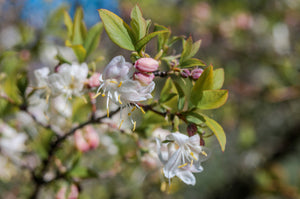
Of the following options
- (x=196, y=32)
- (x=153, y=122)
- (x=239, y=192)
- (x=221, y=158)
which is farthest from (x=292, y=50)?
(x=153, y=122)

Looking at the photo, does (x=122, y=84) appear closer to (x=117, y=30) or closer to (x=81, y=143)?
(x=117, y=30)

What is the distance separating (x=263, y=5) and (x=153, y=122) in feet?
7.66

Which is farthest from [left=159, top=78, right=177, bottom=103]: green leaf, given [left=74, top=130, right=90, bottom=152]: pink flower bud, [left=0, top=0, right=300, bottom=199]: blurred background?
[left=0, top=0, right=300, bottom=199]: blurred background

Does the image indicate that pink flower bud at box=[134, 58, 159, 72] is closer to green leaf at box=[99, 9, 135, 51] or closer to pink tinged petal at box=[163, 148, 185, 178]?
green leaf at box=[99, 9, 135, 51]

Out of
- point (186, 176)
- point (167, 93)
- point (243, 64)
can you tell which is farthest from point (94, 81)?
point (243, 64)

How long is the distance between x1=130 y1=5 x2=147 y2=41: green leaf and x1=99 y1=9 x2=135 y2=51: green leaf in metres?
0.01

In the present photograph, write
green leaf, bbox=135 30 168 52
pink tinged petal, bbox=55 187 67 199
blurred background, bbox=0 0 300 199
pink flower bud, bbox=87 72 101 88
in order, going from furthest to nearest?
1. blurred background, bbox=0 0 300 199
2. pink tinged petal, bbox=55 187 67 199
3. pink flower bud, bbox=87 72 101 88
4. green leaf, bbox=135 30 168 52

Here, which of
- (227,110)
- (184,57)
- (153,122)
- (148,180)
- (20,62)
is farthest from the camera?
(227,110)

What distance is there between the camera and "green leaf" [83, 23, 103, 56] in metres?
0.69

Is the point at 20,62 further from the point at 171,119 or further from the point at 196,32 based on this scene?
the point at 196,32

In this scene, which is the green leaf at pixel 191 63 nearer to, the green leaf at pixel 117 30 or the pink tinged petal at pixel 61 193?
the green leaf at pixel 117 30

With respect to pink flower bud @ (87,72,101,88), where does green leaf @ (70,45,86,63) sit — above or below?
above

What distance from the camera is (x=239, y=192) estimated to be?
2223 mm

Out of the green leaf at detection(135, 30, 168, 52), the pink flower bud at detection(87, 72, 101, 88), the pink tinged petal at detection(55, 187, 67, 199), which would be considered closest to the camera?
the green leaf at detection(135, 30, 168, 52)
